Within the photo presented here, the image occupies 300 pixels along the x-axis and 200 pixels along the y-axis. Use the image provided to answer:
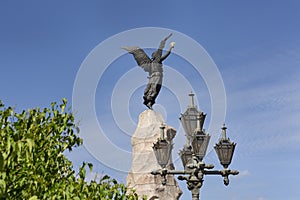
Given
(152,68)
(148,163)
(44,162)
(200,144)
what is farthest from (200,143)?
(152,68)

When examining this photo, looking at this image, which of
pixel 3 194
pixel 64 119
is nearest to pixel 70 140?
pixel 64 119

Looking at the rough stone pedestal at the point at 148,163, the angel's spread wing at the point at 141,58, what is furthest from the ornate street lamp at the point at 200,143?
the angel's spread wing at the point at 141,58

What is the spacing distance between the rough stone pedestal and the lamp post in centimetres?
1172

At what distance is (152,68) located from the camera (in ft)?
81.9

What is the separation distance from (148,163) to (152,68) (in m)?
4.40

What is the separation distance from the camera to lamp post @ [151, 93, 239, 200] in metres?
11.3

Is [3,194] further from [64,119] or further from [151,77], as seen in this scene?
[151,77]

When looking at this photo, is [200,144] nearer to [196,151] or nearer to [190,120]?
[196,151]

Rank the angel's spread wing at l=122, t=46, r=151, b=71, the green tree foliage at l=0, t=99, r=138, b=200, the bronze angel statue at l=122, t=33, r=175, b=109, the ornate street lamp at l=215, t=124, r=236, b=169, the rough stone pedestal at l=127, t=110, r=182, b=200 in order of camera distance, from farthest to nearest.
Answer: the angel's spread wing at l=122, t=46, r=151, b=71
the bronze angel statue at l=122, t=33, r=175, b=109
the rough stone pedestal at l=127, t=110, r=182, b=200
the ornate street lamp at l=215, t=124, r=236, b=169
the green tree foliage at l=0, t=99, r=138, b=200

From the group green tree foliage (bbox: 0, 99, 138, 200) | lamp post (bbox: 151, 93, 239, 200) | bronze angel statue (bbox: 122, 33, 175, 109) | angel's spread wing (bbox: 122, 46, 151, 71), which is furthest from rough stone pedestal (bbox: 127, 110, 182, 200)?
green tree foliage (bbox: 0, 99, 138, 200)

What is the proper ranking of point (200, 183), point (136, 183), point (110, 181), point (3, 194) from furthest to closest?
point (136, 183) < point (200, 183) < point (110, 181) < point (3, 194)

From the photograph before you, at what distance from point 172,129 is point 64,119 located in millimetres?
16647

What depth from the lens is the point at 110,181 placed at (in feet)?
32.2

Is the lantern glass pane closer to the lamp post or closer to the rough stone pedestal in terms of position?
the lamp post
